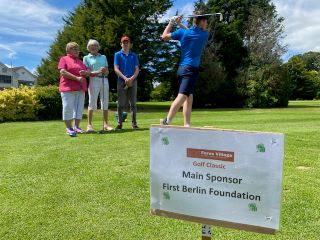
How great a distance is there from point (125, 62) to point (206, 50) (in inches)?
1124

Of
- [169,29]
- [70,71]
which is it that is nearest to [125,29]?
[70,71]

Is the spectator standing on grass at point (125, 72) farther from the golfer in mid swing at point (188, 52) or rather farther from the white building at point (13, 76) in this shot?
the white building at point (13, 76)

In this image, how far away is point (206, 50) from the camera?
37.1m

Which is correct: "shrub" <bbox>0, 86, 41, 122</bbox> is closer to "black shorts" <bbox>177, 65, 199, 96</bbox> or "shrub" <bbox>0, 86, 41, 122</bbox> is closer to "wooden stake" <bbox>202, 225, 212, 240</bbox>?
Answer: "black shorts" <bbox>177, 65, 199, 96</bbox>

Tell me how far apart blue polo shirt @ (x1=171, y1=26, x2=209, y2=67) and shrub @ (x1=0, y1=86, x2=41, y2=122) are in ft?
35.6

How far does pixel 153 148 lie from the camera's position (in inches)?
110

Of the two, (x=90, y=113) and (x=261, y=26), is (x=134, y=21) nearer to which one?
(x=261, y=26)

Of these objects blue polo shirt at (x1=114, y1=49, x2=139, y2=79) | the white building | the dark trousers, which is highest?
the white building

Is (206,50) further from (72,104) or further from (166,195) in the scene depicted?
(166,195)

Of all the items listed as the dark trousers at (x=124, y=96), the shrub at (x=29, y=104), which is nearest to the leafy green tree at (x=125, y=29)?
the shrub at (x=29, y=104)

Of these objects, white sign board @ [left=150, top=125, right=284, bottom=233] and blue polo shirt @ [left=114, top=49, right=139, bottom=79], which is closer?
white sign board @ [left=150, top=125, right=284, bottom=233]

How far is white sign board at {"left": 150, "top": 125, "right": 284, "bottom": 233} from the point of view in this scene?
7.85ft

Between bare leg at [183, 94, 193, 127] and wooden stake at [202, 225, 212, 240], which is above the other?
bare leg at [183, 94, 193, 127]

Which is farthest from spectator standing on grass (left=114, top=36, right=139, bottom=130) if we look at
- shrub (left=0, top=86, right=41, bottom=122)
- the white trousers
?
shrub (left=0, top=86, right=41, bottom=122)
